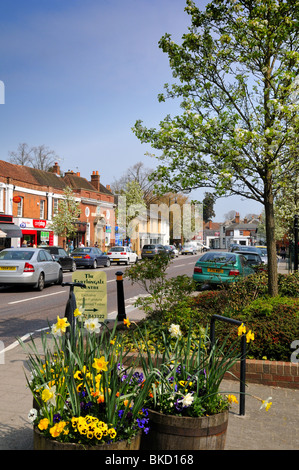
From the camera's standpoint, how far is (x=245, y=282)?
1055cm

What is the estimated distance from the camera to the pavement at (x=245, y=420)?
3986 millimetres

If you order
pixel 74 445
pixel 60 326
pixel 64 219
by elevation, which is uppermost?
pixel 64 219

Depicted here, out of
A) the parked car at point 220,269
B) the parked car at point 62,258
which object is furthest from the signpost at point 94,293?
the parked car at point 62,258

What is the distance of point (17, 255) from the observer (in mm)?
16641

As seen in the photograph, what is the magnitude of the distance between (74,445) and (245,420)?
7.84 ft

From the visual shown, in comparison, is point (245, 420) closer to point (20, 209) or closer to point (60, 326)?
point (60, 326)

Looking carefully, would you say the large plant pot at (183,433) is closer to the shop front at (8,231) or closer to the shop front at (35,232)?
the shop front at (8,231)

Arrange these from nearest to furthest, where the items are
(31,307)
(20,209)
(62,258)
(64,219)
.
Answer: (31,307), (62,258), (20,209), (64,219)

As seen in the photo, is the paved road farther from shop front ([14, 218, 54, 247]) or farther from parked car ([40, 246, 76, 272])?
shop front ([14, 218, 54, 247])

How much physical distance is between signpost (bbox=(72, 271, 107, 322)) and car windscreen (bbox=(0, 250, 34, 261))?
9672mm

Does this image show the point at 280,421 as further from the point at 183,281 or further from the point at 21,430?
the point at 183,281

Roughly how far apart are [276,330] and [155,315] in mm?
2187

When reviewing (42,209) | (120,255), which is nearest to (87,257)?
(120,255)
